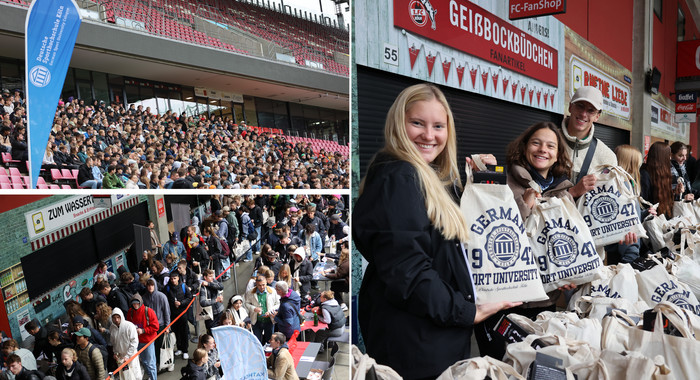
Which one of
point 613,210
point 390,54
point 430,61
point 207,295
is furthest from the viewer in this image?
point 430,61

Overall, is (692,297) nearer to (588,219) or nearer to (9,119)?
(588,219)

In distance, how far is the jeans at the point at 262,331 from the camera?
2.88 feet

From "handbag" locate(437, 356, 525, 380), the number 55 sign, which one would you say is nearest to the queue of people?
"handbag" locate(437, 356, 525, 380)

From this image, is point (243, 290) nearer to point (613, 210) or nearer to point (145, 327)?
point (145, 327)

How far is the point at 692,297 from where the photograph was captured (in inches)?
62.2

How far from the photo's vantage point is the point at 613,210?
1.87m

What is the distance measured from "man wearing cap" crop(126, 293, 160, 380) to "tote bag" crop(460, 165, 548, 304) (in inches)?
27.8

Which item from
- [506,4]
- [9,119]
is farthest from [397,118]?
[506,4]

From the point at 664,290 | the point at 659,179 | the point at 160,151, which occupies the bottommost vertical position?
the point at 664,290

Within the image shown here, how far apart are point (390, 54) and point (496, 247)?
185 cm

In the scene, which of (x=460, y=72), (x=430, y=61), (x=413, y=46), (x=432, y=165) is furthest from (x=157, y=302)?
(x=460, y=72)

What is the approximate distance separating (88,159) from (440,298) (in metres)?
1.29

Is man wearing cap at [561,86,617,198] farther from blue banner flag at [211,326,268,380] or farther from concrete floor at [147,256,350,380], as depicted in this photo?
blue banner flag at [211,326,268,380]

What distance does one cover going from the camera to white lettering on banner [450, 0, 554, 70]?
3.35 metres
